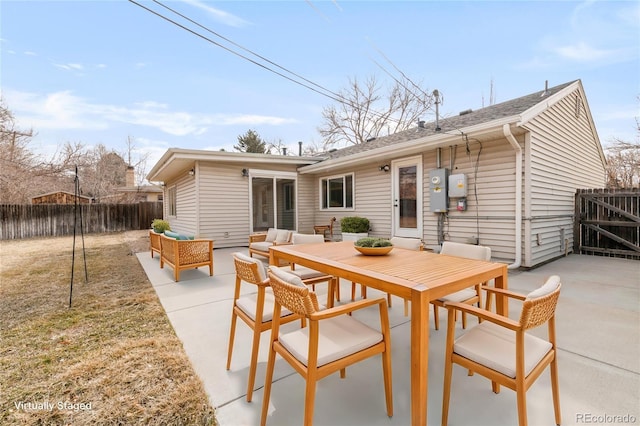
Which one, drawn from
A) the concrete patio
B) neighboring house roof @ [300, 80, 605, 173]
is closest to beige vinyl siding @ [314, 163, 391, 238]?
neighboring house roof @ [300, 80, 605, 173]

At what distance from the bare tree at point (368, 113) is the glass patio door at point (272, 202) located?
759 cm

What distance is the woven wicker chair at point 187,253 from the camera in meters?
4.82

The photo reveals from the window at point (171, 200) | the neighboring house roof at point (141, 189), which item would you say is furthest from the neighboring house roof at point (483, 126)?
the neighboring house roof at point (141, 189)

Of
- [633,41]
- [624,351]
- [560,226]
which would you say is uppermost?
[633,41]

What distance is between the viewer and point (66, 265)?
243 inches

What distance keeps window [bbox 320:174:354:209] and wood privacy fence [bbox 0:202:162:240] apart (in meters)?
9.33

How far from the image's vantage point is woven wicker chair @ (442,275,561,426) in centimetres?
131

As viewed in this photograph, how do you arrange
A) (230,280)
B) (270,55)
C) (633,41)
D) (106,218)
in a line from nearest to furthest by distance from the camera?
1. (230,280)
2. (270,55)
3. (633,41)
4. (106,218)

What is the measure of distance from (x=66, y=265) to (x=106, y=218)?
9.56 m

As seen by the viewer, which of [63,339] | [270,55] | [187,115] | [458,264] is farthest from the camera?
[187,115]

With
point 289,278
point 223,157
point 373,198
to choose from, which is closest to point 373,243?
point 289,278

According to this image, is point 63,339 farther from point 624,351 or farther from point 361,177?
point 361,177

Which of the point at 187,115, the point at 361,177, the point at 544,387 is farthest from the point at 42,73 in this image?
the point at 544,387

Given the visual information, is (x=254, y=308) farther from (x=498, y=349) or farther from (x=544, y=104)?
(x=544, y=104)
